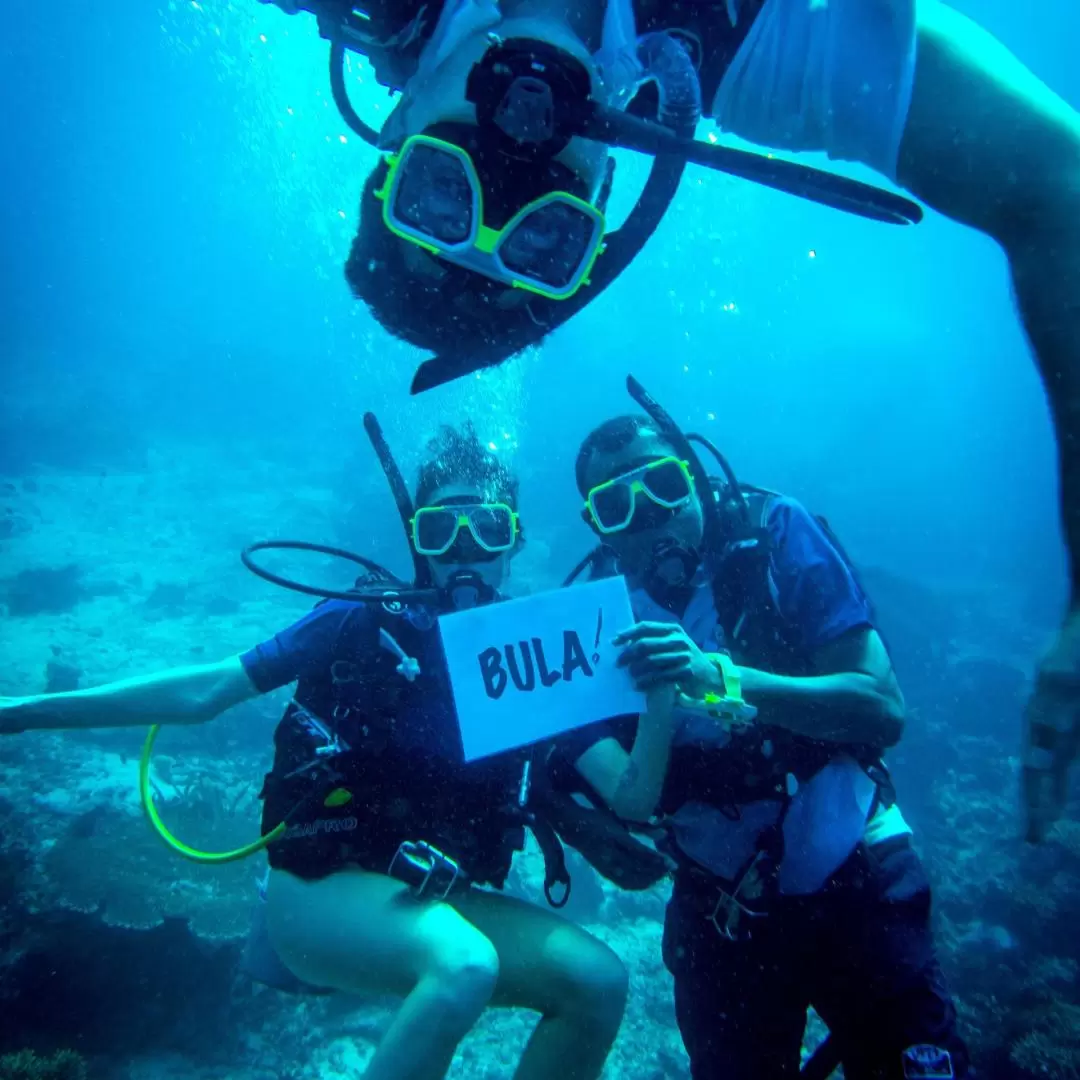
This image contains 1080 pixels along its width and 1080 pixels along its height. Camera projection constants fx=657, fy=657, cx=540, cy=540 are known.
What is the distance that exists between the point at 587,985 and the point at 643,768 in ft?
3.51

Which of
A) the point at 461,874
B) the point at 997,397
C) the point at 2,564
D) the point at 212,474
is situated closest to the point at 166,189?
the point at 212,474

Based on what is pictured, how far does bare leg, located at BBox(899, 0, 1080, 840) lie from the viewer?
46.1 inches

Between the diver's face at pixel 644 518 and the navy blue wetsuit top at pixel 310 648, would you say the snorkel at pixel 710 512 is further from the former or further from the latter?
the navy blue wetsuit top at pixel 310 648

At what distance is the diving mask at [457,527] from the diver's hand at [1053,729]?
107 inches

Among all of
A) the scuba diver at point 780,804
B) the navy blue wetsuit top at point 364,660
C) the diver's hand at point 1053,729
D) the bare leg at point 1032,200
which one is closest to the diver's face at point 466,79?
the bare leg at point 1032,200

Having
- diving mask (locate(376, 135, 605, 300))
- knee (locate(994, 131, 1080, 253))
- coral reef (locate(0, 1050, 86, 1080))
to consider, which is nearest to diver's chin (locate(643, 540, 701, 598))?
diving mask (locate(376, 135, 605, 300))

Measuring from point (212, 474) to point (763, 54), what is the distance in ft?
104

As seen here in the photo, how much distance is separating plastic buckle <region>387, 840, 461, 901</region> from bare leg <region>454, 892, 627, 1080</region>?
1.18 ft

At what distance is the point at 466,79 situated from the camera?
135cm

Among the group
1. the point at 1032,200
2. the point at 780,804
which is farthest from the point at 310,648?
the point at 1032,200

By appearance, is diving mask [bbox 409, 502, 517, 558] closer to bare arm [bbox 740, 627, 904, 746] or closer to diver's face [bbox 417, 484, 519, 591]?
diver's face [bbox 417, 484, 519, 591]

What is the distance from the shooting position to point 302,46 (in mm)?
35469

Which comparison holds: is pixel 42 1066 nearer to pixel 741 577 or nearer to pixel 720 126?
pixel 741 577

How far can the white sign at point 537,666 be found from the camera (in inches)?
104
